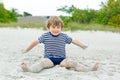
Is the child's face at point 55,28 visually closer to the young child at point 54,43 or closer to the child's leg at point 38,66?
the young child at point 54,43

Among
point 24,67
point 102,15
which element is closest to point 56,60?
point 24,67

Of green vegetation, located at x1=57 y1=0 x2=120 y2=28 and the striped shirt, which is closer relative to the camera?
the striped shirt

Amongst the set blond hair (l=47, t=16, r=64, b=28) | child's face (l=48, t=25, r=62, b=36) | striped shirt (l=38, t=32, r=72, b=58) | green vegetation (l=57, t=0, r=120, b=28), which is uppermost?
blond hair (l=47, t=16, r=64, b=28)

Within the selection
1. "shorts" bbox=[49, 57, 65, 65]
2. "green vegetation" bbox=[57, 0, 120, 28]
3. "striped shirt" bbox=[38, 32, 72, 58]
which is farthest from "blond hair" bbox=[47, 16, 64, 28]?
"green vegetation" bbox=[57, 0, 120, 28]

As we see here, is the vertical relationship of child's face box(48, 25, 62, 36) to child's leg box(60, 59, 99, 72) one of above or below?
above

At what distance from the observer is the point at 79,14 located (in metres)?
39.8

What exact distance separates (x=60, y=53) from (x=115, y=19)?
92.0 feet

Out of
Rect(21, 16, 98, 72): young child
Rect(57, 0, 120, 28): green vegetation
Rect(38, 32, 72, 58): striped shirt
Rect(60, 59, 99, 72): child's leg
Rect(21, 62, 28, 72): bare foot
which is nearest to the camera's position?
Rect(21, 62, 28, 72): bare foot

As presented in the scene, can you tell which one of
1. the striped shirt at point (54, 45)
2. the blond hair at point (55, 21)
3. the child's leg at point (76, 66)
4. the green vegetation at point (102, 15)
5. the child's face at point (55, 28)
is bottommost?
the green vegetation at point (102, 15)

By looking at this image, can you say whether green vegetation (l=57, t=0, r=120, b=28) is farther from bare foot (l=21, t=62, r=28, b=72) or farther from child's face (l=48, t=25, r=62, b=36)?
bare foot (l=21, t=62, r=28, b=72)

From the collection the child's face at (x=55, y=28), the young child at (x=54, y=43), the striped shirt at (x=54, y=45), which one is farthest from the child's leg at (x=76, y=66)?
the child's face at (x=55, y=28)

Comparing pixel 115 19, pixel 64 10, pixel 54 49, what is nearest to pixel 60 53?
pixel 54 49

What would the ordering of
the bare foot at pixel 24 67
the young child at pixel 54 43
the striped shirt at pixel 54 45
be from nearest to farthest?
the bare foot at pixel 24 67 < the young child at pixel 54 43 < the striped shirt at pixel 54 45

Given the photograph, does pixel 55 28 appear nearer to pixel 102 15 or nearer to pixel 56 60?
pixel 56 60
